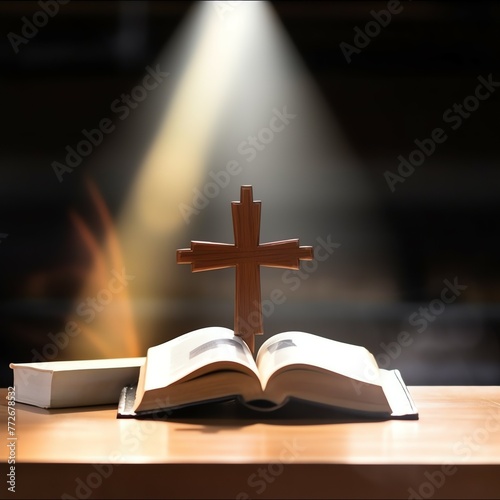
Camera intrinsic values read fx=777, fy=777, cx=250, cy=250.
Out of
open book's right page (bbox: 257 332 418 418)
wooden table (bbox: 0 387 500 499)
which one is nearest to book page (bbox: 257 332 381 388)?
open book's right page (bbox: 257 332 418 418)

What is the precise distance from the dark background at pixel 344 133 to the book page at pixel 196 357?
34 cm

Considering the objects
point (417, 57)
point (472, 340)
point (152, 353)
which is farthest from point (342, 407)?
point (417, 57)

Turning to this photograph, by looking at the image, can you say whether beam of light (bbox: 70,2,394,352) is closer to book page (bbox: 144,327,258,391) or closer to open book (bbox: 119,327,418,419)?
book page (bbox: 144,327,258,391)

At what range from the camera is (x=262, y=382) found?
1537mm

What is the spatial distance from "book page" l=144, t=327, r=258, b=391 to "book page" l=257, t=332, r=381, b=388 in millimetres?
43

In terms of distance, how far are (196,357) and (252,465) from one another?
0.34 m

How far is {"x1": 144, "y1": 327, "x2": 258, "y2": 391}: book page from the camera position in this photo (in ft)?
4.92

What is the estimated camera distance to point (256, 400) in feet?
5.08

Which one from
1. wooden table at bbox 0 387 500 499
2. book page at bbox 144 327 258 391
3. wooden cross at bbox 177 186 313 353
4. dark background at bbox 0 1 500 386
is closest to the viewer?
wooden table at bbox 0 387 500 499

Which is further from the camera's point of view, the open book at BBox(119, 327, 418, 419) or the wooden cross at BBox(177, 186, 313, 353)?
the wooden cross at BBox(177, 186, 313, 353)

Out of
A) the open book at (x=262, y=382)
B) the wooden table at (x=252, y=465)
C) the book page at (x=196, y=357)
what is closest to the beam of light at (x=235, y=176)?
the book page at (x=196, y=357)

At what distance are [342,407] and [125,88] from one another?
41.1 inches

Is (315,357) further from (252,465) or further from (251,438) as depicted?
(252,465)

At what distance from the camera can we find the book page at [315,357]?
5.03ft
